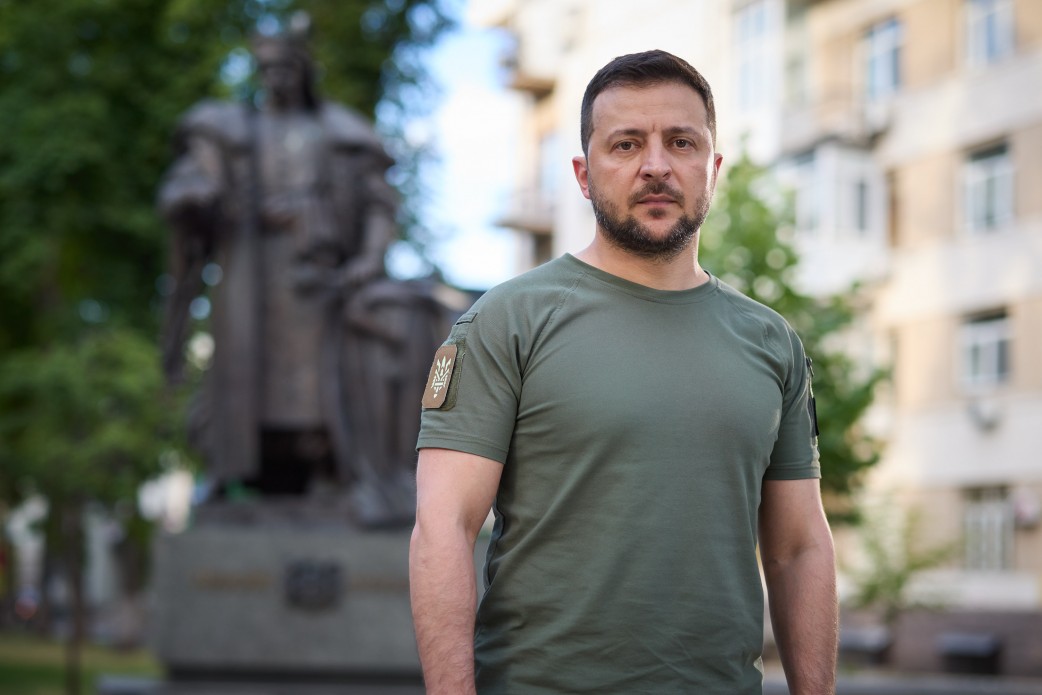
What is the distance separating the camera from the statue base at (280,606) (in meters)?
8.98

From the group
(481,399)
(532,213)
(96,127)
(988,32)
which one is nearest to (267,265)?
(481,399)

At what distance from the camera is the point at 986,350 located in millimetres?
27141

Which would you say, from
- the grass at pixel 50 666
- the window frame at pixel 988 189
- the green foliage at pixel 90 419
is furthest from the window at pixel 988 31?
the grass at pixel 50 666

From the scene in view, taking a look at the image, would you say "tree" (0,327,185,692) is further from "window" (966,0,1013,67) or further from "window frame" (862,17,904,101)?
"window" (966,0,1013,67)

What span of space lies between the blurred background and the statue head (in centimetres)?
1063

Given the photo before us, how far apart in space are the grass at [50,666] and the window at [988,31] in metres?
16.4

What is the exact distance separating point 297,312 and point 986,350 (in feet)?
64.0

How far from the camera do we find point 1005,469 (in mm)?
26312

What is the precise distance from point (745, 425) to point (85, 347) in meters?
21.7

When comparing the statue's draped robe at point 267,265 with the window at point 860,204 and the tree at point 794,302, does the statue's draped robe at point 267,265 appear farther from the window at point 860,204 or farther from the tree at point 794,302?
the window at point 860,204

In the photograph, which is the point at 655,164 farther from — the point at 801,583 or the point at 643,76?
the point at 801,583

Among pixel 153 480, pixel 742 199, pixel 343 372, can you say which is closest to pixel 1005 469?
pixel 742 199

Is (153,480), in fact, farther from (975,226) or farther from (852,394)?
(975,226)

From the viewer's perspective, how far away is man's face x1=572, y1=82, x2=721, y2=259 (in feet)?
9.68
